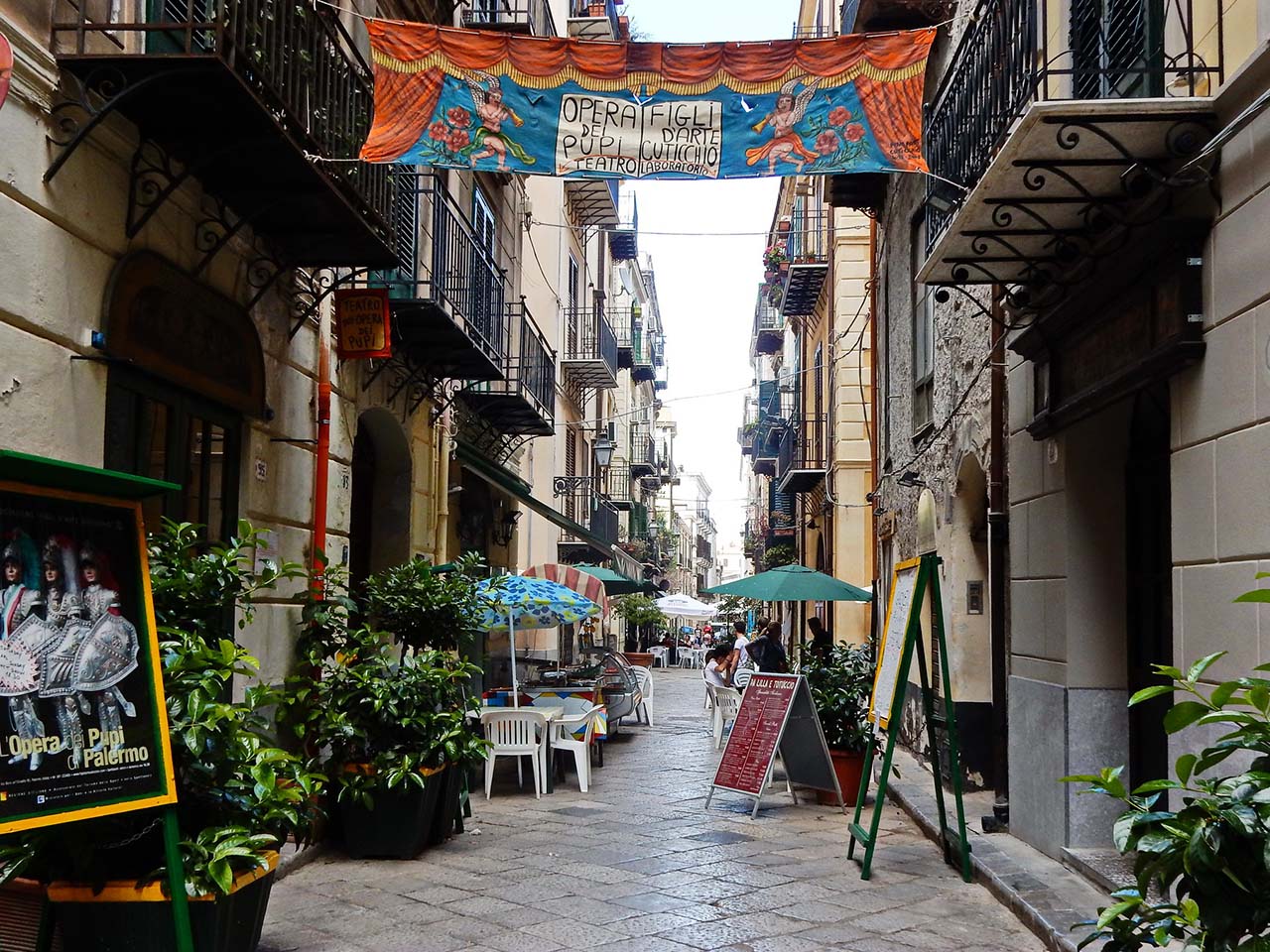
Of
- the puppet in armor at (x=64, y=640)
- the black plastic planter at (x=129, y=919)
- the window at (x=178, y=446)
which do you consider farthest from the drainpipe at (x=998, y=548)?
the puppet in armor at (x=64, y=640)

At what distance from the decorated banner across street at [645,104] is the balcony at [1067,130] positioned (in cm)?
61

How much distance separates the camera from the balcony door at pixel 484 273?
1390cm

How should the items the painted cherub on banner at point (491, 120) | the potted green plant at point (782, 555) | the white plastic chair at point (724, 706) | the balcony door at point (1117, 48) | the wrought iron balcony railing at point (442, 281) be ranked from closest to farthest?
the balcony door at point (1117, 48) → the painted cherub on banner at point (491, 120) → the wrought iron balcony railing at point (442, 281) → the white plastic chair at point (724, 706) → the potted green plant at point (782, 555)

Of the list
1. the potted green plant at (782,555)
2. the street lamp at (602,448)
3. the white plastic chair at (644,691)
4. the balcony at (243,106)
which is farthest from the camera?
the potted green plant at (782,555)

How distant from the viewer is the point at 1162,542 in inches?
295

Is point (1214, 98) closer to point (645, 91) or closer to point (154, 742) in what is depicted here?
point (645, 91)

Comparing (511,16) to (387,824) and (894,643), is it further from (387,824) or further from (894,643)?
(387,824)

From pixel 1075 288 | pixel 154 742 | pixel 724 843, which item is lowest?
pixel 724 843

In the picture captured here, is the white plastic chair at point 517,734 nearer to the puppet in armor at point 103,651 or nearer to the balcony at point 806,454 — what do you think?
the puppet in armor at point 103,651

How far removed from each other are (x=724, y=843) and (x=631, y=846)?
0.71 meters

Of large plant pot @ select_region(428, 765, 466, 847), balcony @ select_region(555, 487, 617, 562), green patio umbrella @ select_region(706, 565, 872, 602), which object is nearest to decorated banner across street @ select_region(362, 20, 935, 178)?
large plant pot @ select_region(428, 765, 466, 847)

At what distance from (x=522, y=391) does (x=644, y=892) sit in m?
10.3

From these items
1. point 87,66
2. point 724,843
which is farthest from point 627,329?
point 87,66

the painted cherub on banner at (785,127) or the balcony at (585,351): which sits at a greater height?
the balcony at (585,351)
